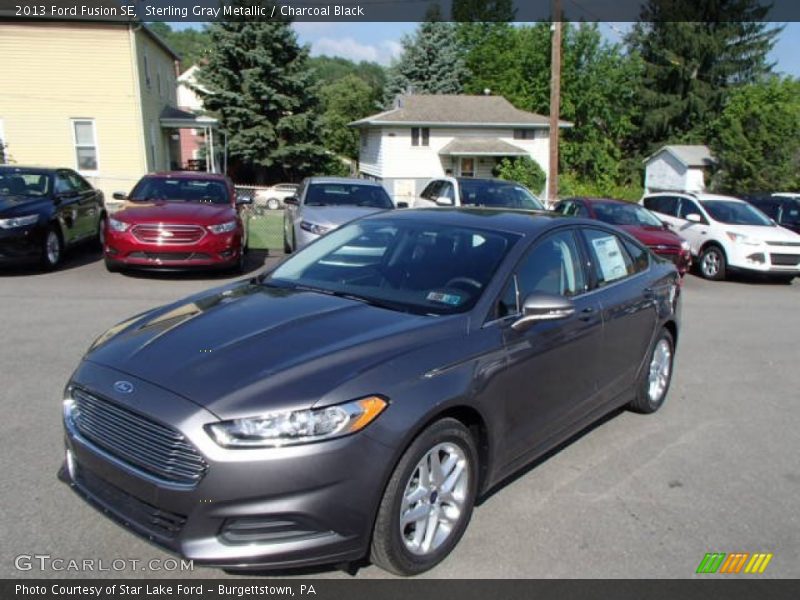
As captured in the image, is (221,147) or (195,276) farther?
(221,147)

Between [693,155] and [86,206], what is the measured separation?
127ft

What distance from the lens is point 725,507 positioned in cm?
378

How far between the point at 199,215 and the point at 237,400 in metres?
7.64

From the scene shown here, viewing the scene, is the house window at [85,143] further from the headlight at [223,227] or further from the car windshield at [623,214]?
the car windshield at [623,214]

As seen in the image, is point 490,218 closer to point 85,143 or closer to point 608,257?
point 608,257

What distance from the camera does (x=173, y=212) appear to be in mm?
9586

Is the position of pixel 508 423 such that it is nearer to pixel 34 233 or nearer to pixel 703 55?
pixel 34 233

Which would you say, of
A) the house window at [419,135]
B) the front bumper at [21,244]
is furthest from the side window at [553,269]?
the house window at [419,135]

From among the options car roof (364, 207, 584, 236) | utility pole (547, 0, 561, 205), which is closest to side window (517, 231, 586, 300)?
car roof (364, 207, 584, 236)

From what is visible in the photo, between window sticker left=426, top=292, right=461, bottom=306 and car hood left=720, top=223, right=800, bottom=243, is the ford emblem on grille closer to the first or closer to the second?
window sticker left=426, top=292, right=461, bottom=306

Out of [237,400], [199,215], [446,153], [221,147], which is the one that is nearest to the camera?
[237,400]

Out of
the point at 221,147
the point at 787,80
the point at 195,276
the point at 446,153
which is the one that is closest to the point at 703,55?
the point at 787,80

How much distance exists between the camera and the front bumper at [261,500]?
2512 mm

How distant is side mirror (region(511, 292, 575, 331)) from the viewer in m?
3.40
